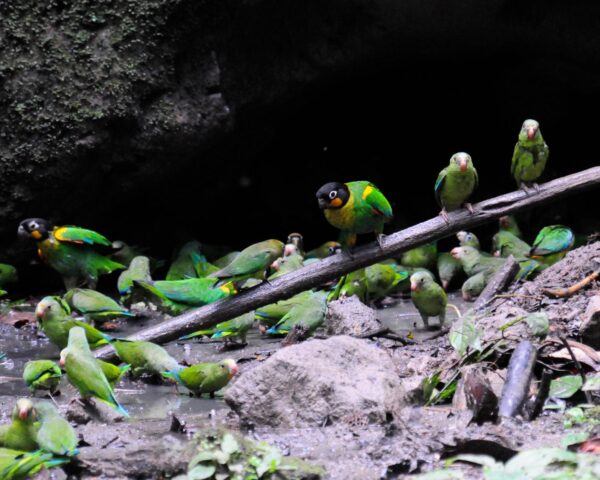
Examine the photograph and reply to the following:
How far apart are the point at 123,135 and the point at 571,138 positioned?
20.0 ft

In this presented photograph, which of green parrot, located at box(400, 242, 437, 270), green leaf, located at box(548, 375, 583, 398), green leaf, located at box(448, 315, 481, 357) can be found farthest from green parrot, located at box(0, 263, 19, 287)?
green leaf, located at box(548, 375, 583, 398)

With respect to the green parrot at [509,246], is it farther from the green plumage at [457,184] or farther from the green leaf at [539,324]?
the green leaf at [539,324]

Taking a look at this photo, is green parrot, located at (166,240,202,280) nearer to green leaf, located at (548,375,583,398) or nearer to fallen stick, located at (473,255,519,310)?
fallen stick, located at (473,255,519,310)

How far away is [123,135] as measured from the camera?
8109 mm

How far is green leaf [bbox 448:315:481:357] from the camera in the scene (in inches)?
185

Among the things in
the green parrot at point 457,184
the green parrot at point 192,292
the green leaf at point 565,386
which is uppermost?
the green parrot at point 457,184

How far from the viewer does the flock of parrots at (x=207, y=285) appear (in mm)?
4589

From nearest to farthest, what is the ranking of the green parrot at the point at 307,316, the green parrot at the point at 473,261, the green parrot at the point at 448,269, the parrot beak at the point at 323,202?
the parrot beak at the point at 323,202 < the green parrot at the point at 307,316 < the green parrot at the point at 473,261 < the green parrot at the point at 448,269

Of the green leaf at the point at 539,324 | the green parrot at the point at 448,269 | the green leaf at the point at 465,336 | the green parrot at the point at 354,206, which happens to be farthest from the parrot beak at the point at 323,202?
the green parrot at the point at 448,269

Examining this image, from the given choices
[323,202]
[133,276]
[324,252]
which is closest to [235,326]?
[323,202]

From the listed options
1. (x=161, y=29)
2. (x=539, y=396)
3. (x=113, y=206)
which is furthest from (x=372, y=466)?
(x=113, y=206)

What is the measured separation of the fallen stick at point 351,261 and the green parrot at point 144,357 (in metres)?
0.28

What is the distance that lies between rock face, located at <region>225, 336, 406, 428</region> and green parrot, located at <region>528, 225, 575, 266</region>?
3957 mm

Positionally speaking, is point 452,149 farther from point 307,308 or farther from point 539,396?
point 539,396
